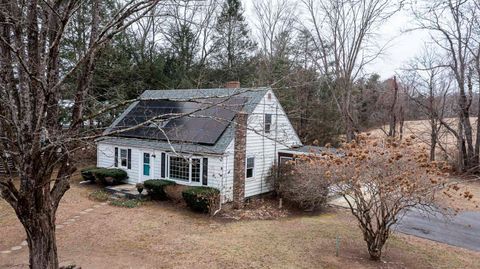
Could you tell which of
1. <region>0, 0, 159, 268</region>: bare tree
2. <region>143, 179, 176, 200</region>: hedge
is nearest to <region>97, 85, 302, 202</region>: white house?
<region>143, 179, 176, 200</region>: hedge

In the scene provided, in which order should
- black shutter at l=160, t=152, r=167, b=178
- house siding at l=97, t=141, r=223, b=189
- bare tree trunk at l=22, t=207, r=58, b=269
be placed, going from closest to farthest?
1. bare tree trunk at l=22, t=207, r=58, b=269
2. house siding at l=97, t=141, r=223, b=189
3. black shutter at l=160, t=152, r=167, b=178

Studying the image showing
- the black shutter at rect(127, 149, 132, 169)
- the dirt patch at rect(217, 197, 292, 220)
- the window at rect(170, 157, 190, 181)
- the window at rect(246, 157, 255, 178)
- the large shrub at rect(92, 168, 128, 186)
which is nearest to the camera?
the dirt patch at rect(217, 197, 292, 220)

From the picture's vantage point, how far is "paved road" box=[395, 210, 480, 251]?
35.4 feet

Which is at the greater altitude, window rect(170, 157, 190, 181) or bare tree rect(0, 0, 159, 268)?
bare tree rect(0, 0, 159, 268)

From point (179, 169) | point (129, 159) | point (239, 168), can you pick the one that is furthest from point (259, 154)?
point (129, 159)

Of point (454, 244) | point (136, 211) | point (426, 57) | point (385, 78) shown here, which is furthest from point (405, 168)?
point (385, 78)

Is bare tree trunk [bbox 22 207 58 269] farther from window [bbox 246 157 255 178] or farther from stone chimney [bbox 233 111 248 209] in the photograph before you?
window [bbox 246 157 255 178]

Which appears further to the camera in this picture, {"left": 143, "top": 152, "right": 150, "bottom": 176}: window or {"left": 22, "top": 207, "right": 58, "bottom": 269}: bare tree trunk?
{"left": 143, "top": 152, "right": 150, "bottom": 176}: window

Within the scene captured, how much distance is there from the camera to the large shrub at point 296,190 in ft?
40.1

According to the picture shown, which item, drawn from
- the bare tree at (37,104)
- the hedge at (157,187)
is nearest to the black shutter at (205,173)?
the hedge at (157,187)

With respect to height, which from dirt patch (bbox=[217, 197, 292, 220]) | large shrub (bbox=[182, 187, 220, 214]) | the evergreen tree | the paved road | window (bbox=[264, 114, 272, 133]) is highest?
the evergreen tree

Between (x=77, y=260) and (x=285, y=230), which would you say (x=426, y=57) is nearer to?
(x=285, y=230)

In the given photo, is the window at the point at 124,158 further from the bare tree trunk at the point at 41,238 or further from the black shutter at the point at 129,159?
the bare tree trunk at the point at 41,238

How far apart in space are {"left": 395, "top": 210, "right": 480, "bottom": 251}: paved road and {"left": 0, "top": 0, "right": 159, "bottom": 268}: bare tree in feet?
32.4
